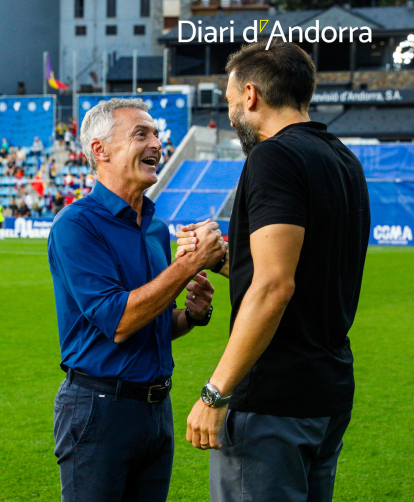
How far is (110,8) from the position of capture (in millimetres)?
64312

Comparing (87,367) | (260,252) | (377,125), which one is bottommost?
(377,125)

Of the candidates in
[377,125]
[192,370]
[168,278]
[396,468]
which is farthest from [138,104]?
[377,125]

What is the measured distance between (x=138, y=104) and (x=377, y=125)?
144 ft

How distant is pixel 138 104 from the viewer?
306 centimetres

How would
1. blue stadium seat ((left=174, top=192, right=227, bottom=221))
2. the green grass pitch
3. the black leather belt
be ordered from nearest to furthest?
the black leather belt < the green grass pitch < blue stadium seat ((left=174, top=192, right=227, bottom=221))

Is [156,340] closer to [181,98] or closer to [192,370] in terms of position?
[192,370]

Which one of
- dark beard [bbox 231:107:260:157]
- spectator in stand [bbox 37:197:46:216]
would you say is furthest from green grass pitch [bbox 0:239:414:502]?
spectator in stand [bbox 37:197:46:216]

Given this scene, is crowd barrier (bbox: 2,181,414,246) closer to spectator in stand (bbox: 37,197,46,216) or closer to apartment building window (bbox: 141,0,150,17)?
spectator in stand (bbox: 37,197,46,216)

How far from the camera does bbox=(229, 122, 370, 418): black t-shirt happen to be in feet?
7.59

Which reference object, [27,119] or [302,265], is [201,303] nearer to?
[302,265]

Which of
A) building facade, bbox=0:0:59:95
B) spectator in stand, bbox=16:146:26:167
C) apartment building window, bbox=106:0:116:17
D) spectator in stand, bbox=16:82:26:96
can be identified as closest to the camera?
spectator in stand, bbox=16:146:26:167

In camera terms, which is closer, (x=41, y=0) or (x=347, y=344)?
(x=347, y=344)

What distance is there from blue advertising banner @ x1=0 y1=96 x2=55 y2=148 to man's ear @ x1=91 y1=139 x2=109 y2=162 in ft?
125

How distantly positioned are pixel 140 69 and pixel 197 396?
53.0 meters
